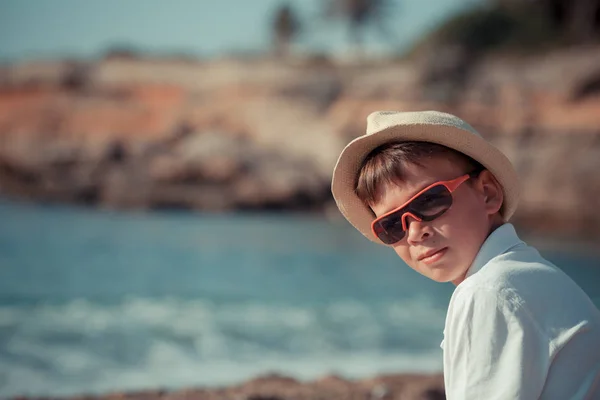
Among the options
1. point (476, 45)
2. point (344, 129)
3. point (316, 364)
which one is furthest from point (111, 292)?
point (476, 45)

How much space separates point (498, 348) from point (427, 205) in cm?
34

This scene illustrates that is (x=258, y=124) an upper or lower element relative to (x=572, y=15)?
lower

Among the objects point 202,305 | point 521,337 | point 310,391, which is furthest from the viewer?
point 202,305

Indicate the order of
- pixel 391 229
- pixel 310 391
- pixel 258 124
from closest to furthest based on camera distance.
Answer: pixel 391 229 → pixel 310 391 → pixel 258 124

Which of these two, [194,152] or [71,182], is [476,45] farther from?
[71,182]

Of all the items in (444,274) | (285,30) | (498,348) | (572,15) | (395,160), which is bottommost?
(498,348)

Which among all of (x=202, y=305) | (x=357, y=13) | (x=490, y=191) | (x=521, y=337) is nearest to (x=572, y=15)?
(x=357, y=13)

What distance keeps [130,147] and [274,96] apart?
5.55 meters

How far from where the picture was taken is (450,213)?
159 cm

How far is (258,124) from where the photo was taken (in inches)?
899

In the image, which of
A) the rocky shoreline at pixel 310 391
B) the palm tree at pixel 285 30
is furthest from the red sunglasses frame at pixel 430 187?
the palm tree at pixel 285 30

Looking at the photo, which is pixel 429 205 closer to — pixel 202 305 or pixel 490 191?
pixel 490 191

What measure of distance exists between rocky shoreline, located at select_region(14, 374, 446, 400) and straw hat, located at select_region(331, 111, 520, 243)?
2.00 metres

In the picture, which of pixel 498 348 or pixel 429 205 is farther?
pixel 429 205
